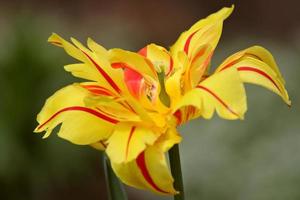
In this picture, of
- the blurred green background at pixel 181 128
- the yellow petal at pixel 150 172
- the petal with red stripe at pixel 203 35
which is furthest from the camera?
the blurred green background at pixel 181 128

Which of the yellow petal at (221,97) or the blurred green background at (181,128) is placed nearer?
the yellow petal at (221,97)

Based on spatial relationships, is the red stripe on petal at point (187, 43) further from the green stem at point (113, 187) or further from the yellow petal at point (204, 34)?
the green stem at point (113, 187)

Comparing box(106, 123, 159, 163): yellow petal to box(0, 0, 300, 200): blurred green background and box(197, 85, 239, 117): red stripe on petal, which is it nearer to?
box(197, 85, 239, 117): red stripe on petal

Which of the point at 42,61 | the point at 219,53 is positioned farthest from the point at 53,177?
the point at 219,53

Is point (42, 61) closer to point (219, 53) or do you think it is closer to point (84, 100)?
point (219, 53)

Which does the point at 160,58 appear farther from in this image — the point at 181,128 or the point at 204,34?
the point at 181,128

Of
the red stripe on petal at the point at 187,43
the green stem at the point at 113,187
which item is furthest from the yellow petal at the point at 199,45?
the green stem at the point at 113,187

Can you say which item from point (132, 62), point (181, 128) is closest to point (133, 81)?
point (132, 62)
